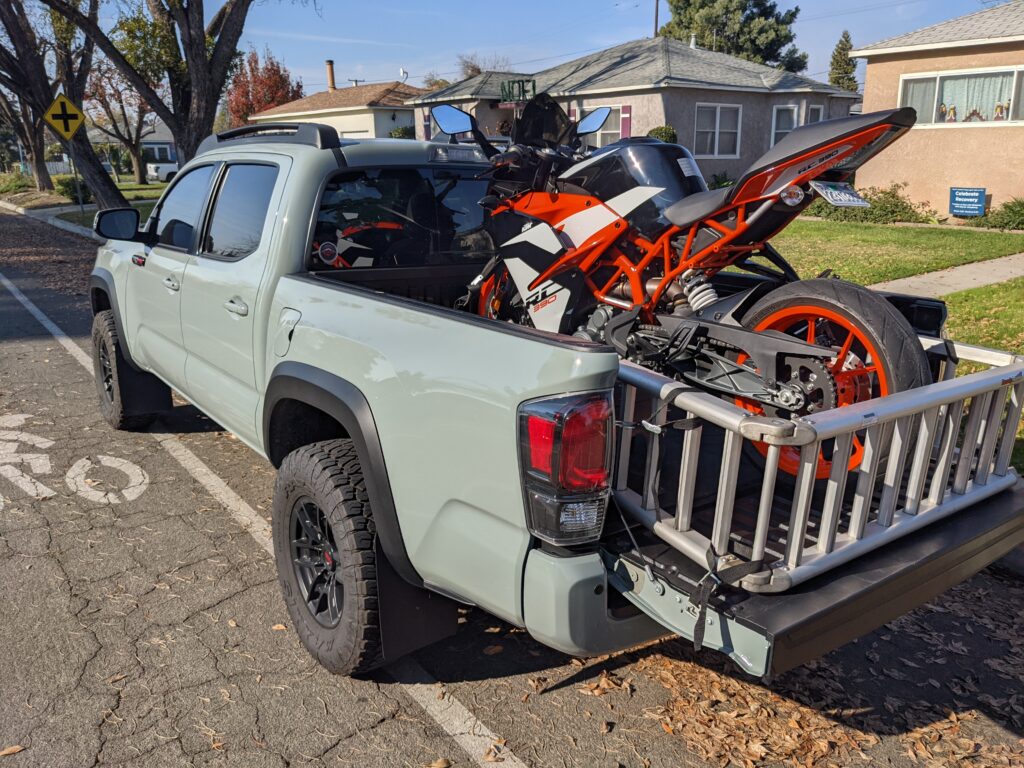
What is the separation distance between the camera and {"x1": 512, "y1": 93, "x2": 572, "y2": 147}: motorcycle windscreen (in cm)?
430

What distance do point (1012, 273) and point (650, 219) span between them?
898cm

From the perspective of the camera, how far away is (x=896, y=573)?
8.09ft

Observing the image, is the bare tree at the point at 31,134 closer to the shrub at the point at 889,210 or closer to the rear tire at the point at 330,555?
the shrub at the point at 889,210

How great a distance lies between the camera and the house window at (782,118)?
2634cm

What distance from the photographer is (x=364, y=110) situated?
38.7 m

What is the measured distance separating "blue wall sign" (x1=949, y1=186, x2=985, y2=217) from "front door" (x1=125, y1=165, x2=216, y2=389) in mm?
16349

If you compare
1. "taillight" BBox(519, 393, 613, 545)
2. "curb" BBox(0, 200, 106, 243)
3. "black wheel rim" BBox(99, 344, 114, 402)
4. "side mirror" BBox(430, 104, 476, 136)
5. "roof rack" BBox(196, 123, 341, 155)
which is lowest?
"curb" BBox(0, 200, 106, 243)

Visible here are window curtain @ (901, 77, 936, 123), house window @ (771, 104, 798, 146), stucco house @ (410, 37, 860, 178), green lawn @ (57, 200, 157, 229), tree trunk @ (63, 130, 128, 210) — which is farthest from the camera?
house window @ (771, 104, 798, 146)

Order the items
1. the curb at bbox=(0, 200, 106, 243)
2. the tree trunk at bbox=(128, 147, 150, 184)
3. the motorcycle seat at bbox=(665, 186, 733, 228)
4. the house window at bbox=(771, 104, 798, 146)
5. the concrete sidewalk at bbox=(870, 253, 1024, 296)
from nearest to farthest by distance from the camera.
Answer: the motorcycle seat at bbox=(665, 186, 733, 228), the concrete sidewalk at bbox=(870, 253, 1024, 296), the curb at bbox=(0, 200, 106, 243), the house window at bbox=(771, 104, 798, 146), the tree trunk at bbox=(128, 147, 150, 184)

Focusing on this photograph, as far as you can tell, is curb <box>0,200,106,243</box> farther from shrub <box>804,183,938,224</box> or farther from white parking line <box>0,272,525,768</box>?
shrub <box>804,183,938,224</box>

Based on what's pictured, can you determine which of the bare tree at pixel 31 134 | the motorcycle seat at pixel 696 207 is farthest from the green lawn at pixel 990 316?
the bare tree at pixel 31 134

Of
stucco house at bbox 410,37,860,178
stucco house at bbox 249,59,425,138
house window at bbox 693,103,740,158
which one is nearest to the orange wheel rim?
stucco house at bbox 410,37,860,178

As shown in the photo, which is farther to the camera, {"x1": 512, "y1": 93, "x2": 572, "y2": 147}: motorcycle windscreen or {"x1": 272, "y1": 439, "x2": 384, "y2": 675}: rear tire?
{"x1": 512, "y1": 93, "x2": 572, "y2": 147}: motorcycle windscreen

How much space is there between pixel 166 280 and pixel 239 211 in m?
0.83
